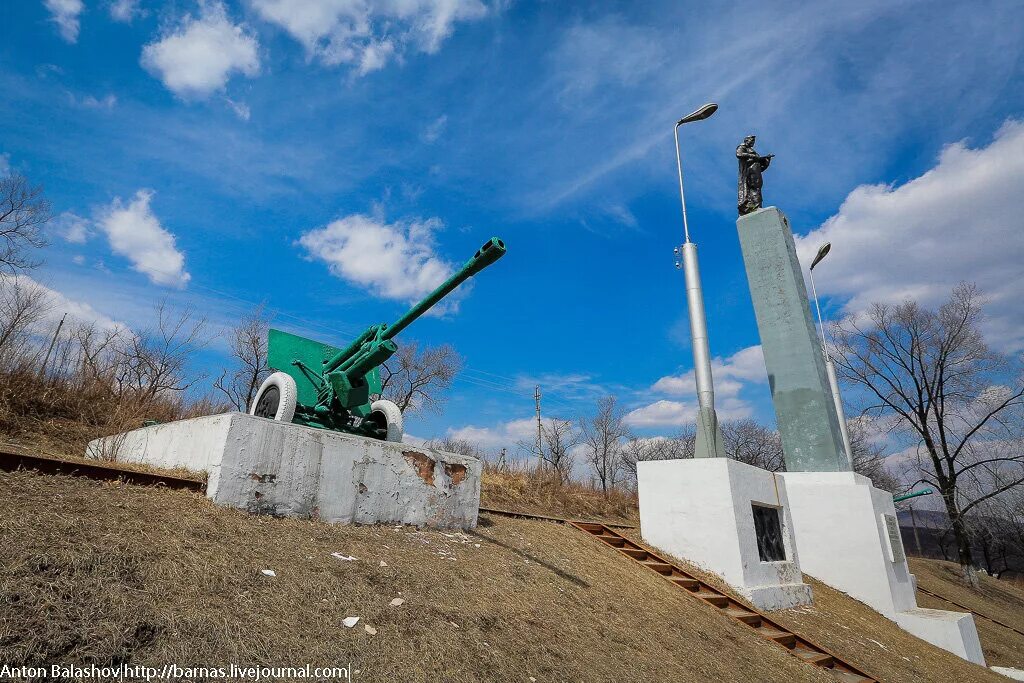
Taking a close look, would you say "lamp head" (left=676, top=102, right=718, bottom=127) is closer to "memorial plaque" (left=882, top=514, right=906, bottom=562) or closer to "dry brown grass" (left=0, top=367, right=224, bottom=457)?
"memorial plaque" (left=882, top=514, right=906, bottom=562)

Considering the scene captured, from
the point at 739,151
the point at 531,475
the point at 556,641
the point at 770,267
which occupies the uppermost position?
the point at 739,151

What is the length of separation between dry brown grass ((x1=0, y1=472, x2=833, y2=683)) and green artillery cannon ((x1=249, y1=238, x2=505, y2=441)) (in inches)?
74.1

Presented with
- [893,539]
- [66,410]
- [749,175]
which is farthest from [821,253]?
[66,410]

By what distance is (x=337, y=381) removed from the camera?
286 inches

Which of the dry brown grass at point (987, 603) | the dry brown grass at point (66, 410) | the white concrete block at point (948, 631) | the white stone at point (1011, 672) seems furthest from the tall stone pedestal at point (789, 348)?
the dry brown grass at point (66, 410)

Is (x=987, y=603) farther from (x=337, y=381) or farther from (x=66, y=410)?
(x=66, y=410)

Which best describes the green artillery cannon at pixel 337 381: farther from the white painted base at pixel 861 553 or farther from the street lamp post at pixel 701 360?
the white painted base at pixel 861 553

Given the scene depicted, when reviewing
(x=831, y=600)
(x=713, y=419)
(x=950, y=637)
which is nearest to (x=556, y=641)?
(x=713, y=419)

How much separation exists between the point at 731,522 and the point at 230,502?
24.7ft

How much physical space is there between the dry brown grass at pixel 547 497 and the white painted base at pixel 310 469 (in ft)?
18.8

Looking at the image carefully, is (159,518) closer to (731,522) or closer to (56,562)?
(56,562)

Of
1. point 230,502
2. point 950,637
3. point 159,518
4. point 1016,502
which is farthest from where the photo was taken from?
point 1016,502

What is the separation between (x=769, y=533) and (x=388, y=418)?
755 cm

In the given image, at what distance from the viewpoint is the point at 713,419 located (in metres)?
10.1
